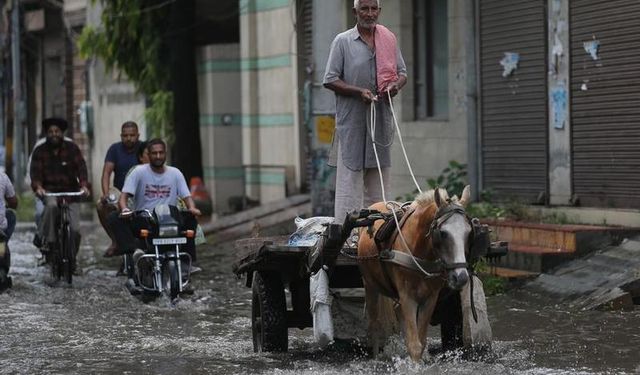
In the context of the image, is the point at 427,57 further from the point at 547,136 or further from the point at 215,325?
the point at 215,325

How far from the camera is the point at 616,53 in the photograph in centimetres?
1488

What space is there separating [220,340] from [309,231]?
189 cm

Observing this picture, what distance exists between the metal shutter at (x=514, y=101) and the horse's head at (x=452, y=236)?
7918 mm

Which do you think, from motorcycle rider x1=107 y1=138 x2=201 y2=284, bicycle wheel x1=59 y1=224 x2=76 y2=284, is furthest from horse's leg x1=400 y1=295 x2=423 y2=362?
bicycle wheel x1=59 y1=224 x2=76 y2=284

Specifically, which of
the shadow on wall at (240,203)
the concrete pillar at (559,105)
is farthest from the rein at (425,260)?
the shadow on wall at (240,203)

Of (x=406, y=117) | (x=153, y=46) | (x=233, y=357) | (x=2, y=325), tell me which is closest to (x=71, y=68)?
(x=153, y=46)

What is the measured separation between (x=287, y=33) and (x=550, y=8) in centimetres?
859

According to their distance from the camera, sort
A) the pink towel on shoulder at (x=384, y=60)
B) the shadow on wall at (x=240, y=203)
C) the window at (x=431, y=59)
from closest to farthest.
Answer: the pink towel on shoulder at (x=384, y=60) → the window at (x=431, y=59) → the shadow on wall at (x=240, y=203)

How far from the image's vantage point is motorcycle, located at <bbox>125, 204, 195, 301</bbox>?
14164 mm

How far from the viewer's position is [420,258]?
8852mm

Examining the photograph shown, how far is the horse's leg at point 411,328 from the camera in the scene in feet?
29.2

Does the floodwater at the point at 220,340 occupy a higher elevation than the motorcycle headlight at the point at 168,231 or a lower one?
lower

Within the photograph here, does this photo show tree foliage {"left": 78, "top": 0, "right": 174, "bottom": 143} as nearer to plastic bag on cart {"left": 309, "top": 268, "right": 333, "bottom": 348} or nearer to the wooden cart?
the wooden cart

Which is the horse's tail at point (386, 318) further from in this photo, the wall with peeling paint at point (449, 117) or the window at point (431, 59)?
the window at point (431, 59)
